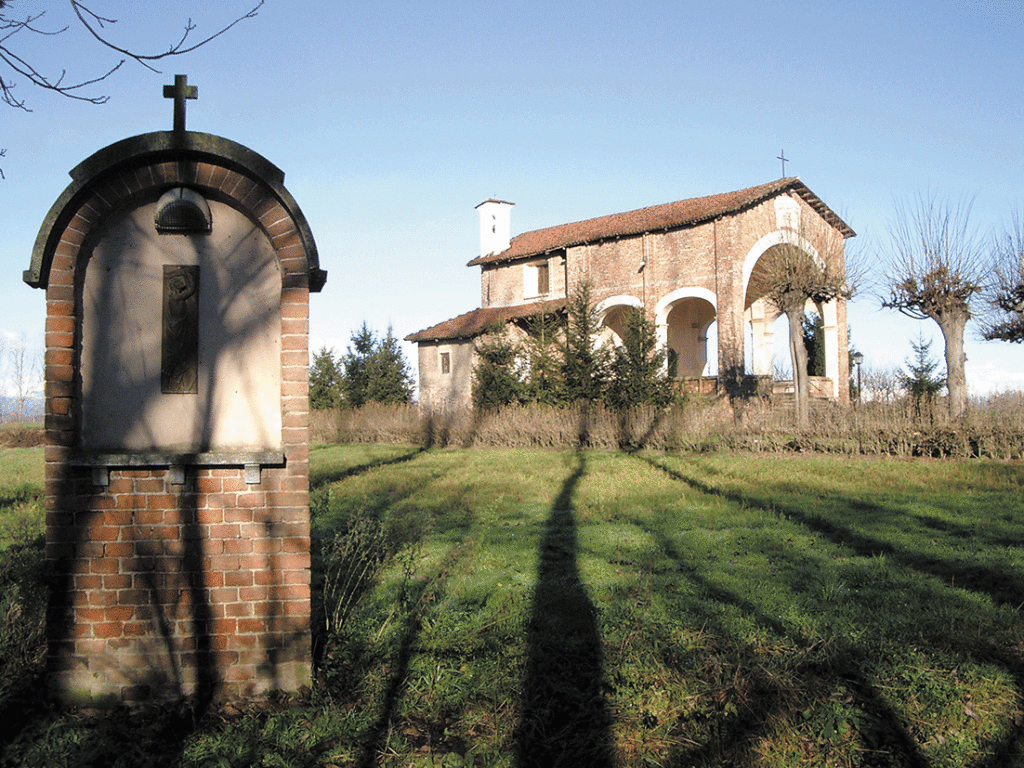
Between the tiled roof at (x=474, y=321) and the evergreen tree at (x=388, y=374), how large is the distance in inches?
84.2

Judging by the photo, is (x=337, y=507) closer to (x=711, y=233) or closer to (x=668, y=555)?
(x=668, y=555)

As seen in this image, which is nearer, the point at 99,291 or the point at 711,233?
the point at 99,291

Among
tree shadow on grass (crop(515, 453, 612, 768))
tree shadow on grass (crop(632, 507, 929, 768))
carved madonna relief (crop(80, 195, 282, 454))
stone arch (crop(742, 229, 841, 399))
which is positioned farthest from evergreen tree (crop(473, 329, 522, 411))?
carved madonna relief (crop(80, 195, 282, 454))

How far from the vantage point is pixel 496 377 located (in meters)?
23.5

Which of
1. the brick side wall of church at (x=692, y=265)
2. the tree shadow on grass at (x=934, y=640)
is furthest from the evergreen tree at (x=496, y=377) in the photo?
the tree shadow on grass at (x=934, y=640)

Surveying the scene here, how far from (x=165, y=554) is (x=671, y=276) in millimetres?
25437

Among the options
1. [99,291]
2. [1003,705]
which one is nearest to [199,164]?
[99,291]

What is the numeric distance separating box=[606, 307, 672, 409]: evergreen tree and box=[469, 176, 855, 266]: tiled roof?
302 inches

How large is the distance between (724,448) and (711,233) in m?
12.5

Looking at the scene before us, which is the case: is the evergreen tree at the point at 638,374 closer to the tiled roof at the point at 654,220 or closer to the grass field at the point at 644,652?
the tiled roof at the point at 654,220

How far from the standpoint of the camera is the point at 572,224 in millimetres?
33312

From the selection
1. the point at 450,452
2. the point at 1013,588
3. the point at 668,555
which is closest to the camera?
the point at 1013,588

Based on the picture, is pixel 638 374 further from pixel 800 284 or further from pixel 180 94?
pixel 180 94

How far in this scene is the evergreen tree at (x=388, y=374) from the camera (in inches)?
1216
